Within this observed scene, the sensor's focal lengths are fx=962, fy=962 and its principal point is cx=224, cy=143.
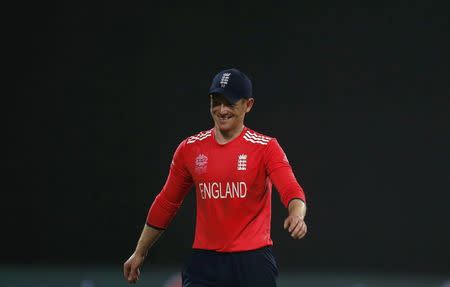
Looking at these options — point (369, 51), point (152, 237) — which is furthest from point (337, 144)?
point (152, 237)

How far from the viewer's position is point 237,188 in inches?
157

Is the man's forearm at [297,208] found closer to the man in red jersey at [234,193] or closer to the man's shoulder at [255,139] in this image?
the man in red jersey at [234,193]

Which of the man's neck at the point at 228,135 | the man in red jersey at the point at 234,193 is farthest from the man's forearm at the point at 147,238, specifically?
the man's neck at the point at 228,135

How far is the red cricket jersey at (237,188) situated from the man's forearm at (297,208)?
0.11 metres

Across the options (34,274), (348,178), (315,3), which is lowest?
(34,274)

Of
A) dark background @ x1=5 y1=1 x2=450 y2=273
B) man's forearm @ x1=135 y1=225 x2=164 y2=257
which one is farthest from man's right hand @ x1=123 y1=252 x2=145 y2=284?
dark background @ x1=5 y1=1 x2=450 y2=273

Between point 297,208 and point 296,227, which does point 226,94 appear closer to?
point 297,208

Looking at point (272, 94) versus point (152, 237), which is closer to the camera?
point (152, 237)

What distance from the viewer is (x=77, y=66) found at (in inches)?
313

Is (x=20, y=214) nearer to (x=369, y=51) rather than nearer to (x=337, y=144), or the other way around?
(x=337, y=144)

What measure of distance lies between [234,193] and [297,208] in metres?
0.34

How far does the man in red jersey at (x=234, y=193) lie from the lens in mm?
3961

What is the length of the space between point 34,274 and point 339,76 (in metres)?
2.91

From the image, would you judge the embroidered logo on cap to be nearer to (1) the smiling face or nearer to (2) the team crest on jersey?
(1) the smiling face
